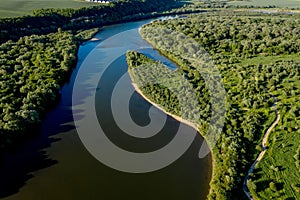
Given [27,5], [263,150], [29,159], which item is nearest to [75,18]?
[27,5]

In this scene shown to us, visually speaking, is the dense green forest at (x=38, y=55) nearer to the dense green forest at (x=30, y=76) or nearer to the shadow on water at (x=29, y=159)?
the dense green forest at (x=30, y=76)

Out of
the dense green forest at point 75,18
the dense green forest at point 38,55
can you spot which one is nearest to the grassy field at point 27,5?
the dense green forest at point 75,18

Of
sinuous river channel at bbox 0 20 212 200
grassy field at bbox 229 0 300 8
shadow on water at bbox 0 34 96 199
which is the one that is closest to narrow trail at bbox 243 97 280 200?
sinuous river channel at bbox 0 20 212 200

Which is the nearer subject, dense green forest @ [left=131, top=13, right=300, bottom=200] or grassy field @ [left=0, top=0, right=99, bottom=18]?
dense green forest @ [left=131, top=13, right=300, bottom=200]

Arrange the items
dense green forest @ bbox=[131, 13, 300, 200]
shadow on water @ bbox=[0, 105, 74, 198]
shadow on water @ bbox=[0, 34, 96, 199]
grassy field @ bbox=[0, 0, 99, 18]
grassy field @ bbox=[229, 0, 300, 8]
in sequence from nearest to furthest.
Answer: shadow on water @ bbox=[0, 105, 74, 198] → shadow on water @ bbox=[0, 34, 96, 199] → dense green forest @ bbox=[131, 13, 300, 200] → grassy field @ bbox=[0, 0, 99, 18] → grassy field @ bbox=[229, 0, 300, 8]

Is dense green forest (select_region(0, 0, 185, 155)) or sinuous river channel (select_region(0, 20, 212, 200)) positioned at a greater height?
dense green forest (select_region(0, 0, 185, 155))

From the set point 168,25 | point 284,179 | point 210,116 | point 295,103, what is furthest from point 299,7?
point 284,179

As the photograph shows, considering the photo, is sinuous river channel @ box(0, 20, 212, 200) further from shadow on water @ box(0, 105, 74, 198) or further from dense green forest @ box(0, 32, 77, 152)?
dense green forest @ box(0, 32, 77, 152)
